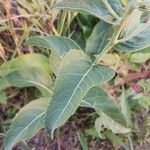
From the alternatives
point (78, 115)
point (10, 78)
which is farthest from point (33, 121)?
point (78, 115)

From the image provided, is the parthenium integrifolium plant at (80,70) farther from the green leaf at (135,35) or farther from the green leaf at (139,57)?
the green leaf at (139,57)

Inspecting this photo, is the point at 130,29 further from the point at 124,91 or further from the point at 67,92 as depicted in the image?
the point at 124,91

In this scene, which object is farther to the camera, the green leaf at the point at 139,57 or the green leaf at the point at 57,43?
the green leaf at the point at 139,57

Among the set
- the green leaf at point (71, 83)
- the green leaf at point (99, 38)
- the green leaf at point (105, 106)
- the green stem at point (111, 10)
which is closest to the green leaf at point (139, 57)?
the green leaf at point (99, 38)

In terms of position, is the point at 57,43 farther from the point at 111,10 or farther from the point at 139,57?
the point at 139,57

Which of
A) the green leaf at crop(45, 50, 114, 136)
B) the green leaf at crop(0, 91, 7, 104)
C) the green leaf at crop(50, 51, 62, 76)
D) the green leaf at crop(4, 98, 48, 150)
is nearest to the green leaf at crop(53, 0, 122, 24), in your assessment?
the green leaf at crop(45, 50, 114, 136)

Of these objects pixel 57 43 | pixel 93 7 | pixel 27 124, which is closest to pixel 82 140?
pixel 27 124

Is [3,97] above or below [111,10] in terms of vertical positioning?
below
